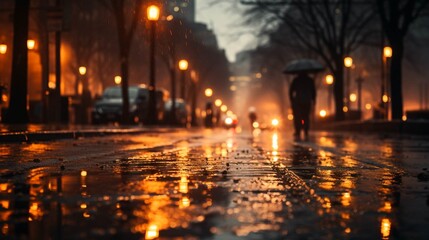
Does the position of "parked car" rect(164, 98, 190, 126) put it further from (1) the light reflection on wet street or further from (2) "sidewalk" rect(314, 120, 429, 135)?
(1) the light reflection on wet street

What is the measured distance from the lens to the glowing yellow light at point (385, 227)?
466cm

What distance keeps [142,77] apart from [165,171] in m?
81.5

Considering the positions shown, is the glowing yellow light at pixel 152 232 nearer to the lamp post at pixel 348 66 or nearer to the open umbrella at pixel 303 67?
the open umbrella at pixel 303 67

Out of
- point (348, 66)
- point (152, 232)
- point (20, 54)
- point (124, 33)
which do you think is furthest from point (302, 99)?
point (348, 66)

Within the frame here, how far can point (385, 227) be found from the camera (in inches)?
194

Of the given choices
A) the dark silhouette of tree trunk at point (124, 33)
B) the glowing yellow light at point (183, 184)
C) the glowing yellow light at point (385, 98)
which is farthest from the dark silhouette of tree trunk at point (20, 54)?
the glowing yellow light at point (385, 98)

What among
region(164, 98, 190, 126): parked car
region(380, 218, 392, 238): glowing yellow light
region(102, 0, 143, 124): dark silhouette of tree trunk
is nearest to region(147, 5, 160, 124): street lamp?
region(102, 0, 143, 124): dark silhouette of tree trunk

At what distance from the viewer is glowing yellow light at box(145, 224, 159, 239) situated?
4461 millimetres

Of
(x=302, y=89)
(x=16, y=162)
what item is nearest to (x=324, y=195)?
(x=16, y=162)

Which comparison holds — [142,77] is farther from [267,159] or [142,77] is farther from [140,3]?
[267,159]

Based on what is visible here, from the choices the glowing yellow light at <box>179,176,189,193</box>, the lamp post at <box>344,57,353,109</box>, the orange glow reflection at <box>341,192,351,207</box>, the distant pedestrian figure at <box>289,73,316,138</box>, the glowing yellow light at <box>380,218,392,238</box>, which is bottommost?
the glowing yellow light at <box>380,218,392,238</box>

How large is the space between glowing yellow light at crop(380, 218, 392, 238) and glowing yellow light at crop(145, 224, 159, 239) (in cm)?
125

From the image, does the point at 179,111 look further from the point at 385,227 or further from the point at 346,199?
the point at 385,227

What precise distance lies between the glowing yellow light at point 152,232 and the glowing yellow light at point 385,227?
1254mm
